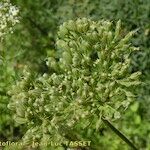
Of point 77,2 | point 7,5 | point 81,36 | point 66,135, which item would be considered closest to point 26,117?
point 66,135

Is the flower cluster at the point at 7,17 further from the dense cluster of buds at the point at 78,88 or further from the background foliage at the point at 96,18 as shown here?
the background foliage at the point at 96,18

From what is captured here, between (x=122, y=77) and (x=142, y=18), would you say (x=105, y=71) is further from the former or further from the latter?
(x=142, y=18)

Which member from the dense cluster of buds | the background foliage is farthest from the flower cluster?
the background foliage

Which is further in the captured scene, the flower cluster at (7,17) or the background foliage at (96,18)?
the background foliage at (96,18)

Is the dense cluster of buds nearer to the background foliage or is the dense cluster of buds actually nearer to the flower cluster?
the flower cluster

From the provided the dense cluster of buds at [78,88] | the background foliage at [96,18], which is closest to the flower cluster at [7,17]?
the dense cluster of buds at [78,88]
